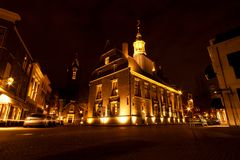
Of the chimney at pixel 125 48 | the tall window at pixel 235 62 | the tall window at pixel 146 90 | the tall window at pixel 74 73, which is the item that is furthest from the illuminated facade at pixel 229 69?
the tall window at pixel 74 73

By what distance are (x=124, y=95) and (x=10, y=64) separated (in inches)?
688

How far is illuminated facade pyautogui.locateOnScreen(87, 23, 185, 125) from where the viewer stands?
25.2m

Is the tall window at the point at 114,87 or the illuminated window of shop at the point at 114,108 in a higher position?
the tall window at the point at 114,87

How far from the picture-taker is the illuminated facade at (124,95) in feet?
82.6

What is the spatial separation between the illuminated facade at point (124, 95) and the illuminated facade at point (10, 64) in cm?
1412

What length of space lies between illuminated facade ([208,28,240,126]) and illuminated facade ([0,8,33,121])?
20810 mm

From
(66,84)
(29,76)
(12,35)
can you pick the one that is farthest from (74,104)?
(12,35)

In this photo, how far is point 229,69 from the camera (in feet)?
42.5

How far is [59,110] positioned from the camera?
52.6m

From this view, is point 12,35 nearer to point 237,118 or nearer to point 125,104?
point 125,104

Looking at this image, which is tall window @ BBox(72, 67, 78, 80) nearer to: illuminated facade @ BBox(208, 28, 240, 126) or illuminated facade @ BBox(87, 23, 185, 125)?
illuminated facade @ BBox(87, 23, 185, 125)

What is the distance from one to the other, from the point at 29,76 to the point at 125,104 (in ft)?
61.4

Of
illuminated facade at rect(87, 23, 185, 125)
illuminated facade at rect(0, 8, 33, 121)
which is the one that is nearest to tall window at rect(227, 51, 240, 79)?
illuminated facade at rect(87, 23, 185, 125)

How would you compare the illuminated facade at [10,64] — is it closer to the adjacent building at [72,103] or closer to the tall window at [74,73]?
the adjacent building at [72,103]
